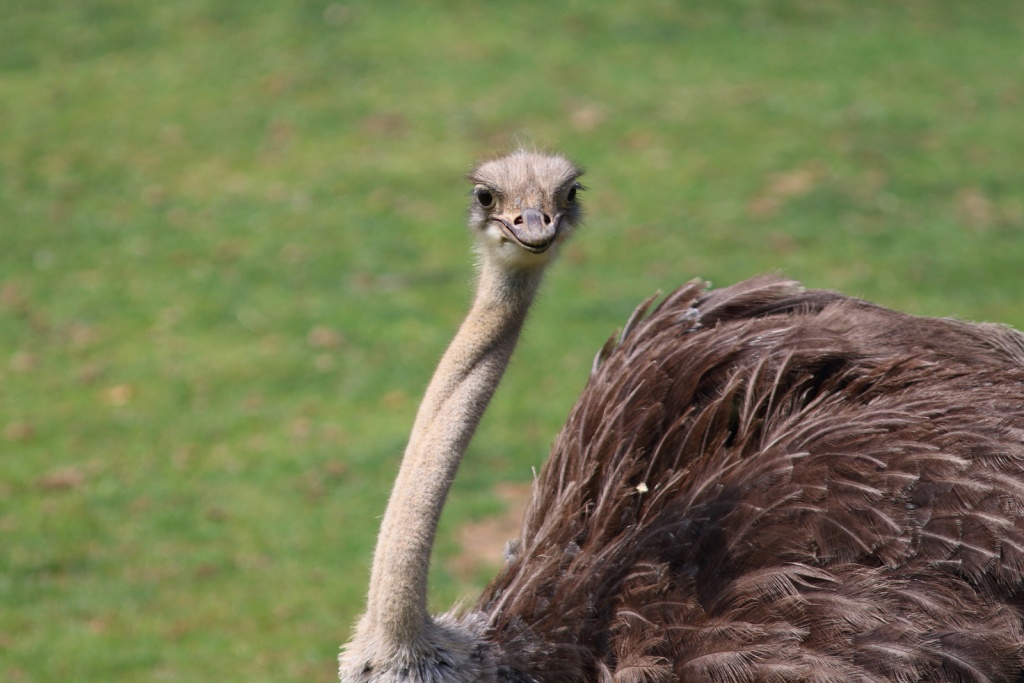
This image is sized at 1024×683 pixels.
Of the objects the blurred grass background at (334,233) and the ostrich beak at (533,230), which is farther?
the blurred grass background at (334,233)

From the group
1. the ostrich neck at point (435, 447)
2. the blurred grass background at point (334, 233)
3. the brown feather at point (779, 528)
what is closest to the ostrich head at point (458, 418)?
the ostrich neck at point (435, 447)

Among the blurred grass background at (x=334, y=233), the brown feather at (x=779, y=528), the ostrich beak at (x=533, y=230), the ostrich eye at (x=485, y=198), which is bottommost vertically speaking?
the brown feather at (x=779, y=528)

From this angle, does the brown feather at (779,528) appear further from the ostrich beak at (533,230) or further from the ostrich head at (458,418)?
the ostrich beak at (533,230)

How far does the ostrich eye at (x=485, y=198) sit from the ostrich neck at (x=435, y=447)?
137 mm

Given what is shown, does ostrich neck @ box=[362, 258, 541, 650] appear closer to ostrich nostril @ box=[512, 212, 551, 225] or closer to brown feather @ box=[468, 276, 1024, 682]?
ostrich nostril @ box=[512, 212, 551, 225]

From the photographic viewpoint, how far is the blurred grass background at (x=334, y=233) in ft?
19.6

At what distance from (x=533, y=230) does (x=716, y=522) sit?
0.92 m

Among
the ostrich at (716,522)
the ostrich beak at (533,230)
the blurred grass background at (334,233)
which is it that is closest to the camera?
the ostrich beak at (533,230)

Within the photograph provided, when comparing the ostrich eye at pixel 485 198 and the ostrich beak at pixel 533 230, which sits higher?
the ostrich eye at pixel 485 198

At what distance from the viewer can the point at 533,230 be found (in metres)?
2.84

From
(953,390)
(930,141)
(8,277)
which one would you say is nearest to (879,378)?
(953,390)

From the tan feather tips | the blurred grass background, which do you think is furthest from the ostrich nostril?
the blurred grass background

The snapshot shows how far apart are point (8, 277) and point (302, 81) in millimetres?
3566

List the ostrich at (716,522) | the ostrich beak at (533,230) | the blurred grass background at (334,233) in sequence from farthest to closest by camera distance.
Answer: the blurred grass background at (334,233) < the ostrich at (716,522) < the ostrich beak at (533,230)
